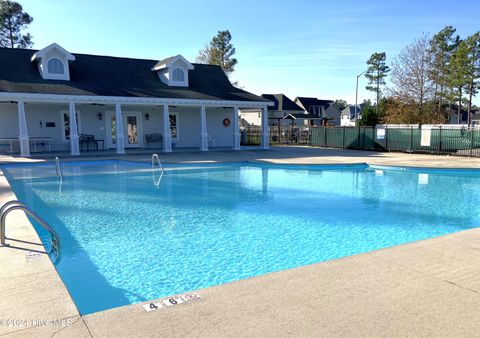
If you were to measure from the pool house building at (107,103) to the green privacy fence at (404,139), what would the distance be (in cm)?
553

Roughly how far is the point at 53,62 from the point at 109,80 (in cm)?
296

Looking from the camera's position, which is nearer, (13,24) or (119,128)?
(119,128)

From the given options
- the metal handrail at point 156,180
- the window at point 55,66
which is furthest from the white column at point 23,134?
the metal handrail at point 156,180

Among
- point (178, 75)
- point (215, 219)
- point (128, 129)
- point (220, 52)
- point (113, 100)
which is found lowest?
point (215, 219)

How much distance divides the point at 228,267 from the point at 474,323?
335cm

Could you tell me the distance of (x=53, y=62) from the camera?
20219mm

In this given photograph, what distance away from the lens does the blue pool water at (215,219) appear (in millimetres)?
5441

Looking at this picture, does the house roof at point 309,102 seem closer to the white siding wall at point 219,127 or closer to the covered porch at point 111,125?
the white siding wall at point 219,127

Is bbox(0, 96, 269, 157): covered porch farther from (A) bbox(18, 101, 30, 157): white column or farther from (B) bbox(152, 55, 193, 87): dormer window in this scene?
(B) bbox(152, 55, 193, 87): dormer window

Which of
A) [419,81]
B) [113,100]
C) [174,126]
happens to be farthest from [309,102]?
[113,100]

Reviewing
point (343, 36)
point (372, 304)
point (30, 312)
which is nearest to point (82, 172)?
point (30, 312)

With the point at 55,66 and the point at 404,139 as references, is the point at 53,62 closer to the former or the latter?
the point at 55,66

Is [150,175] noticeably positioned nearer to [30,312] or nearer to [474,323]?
[30,312]

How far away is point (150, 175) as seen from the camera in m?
14.5
